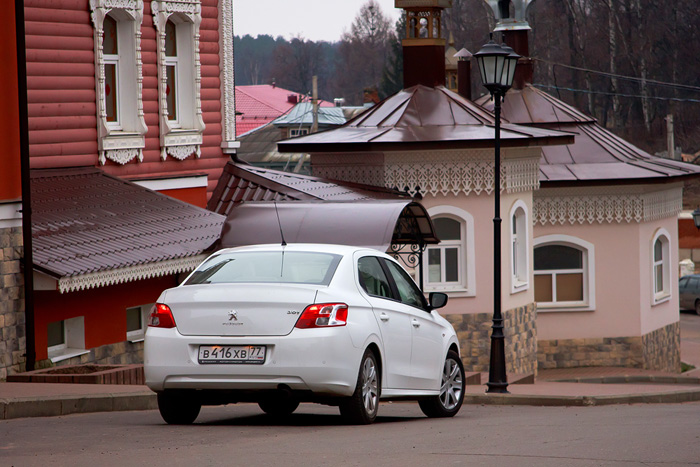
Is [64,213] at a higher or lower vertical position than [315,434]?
higher

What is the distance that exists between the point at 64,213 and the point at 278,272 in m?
6.36

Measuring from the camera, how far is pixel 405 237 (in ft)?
58.9

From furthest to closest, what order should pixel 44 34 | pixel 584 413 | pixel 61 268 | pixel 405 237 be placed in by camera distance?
pixel 405 237, pixel 44 34, pixel 61 268, pixel 584 413

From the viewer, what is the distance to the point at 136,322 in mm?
16891

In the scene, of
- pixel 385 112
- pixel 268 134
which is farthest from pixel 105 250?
pixel 268 134

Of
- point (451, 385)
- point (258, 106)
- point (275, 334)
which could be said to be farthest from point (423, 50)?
point (258, 106)

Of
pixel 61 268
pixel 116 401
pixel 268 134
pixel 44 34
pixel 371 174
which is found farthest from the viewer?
pixel 268 134

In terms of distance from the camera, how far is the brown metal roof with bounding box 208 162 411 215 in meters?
19.2

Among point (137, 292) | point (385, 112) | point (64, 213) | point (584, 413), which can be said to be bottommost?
point (584, 413)

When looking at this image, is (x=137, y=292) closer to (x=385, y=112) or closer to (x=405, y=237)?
(x=405, y=237)

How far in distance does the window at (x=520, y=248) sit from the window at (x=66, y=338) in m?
9.88

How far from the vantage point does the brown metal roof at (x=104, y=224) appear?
1427 cm

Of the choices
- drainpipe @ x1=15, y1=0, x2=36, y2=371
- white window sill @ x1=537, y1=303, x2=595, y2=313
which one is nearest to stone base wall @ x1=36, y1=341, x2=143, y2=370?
drainpipe @ x1=15, y1=0, x2=36, y2=371

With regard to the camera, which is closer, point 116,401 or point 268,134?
point 116,401
